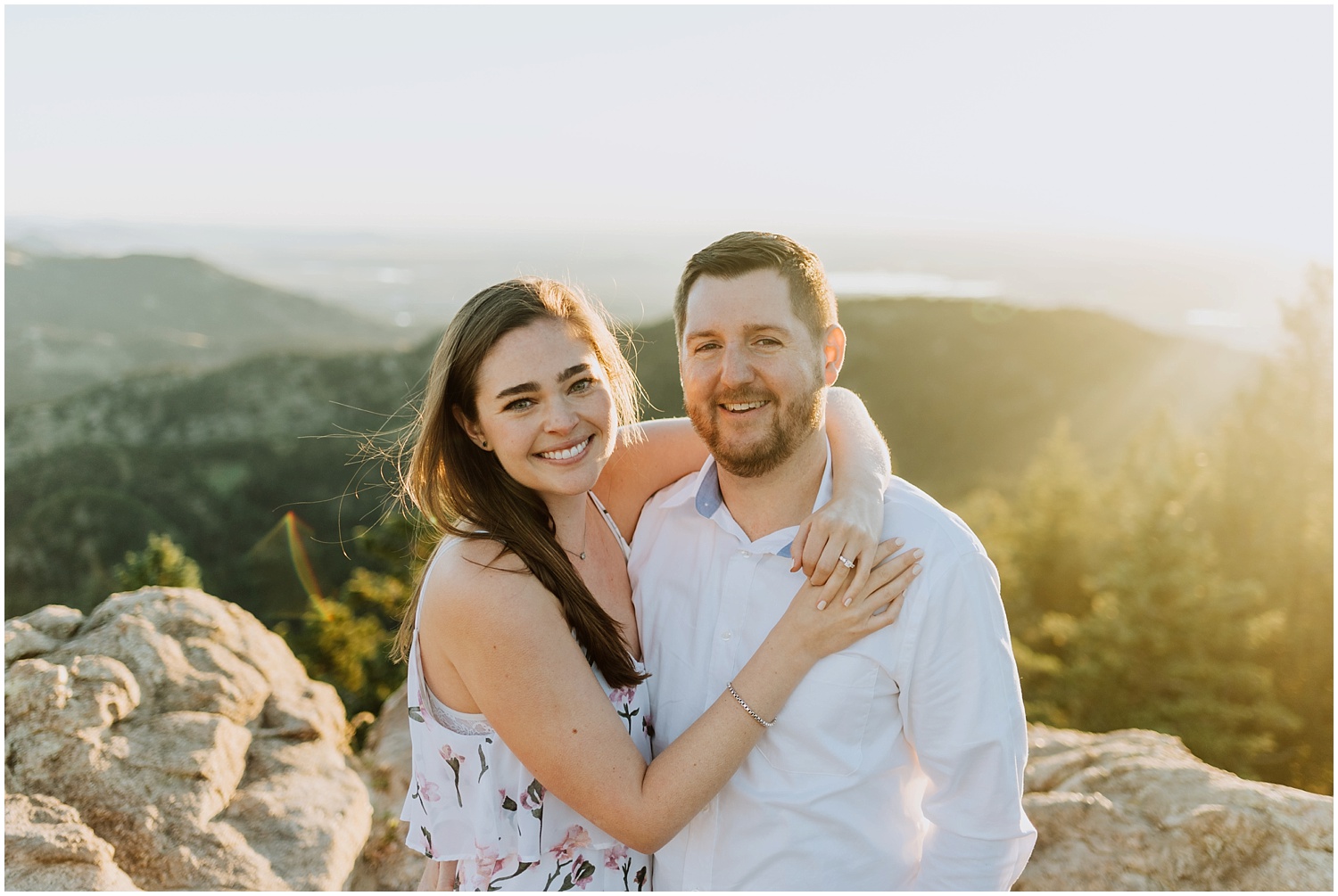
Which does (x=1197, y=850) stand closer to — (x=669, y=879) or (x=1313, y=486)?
(x=669, y=879)

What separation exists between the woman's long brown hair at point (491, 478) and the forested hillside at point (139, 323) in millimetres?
87531

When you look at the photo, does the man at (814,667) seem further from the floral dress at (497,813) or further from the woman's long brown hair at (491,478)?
the woman's long brown hair at (491,478)

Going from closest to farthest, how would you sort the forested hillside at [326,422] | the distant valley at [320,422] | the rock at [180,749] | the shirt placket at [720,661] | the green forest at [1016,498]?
the shirt placket at [720,661], the rock at [180,749], the green forest at [1016,498], the distant valley at [320,422], the forested hillside at [326,422]

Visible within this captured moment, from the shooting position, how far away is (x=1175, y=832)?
4.14m

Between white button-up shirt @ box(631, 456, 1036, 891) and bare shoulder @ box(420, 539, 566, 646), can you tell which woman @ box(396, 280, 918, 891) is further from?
white button-up shirt @ box(631, 456, 1036, 891)

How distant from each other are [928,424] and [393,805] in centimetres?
8154

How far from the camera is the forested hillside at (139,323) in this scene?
8544 centimetres

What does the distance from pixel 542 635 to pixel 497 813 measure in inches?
30.4

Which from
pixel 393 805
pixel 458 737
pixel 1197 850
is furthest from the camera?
pixel 393 805

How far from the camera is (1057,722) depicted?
19.3 meters

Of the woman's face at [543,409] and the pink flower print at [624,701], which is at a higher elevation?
the woman's face at [543,409]

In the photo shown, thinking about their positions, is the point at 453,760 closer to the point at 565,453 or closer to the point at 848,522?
the point at 565,453

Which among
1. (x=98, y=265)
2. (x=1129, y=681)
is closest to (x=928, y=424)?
(x=1129, y=681)

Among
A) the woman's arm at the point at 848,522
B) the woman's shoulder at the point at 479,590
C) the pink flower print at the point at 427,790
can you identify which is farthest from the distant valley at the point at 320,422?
the woman's arm at the point at 848,522
